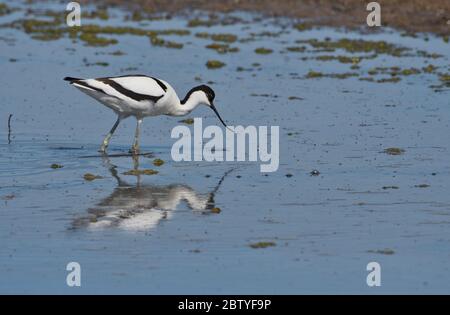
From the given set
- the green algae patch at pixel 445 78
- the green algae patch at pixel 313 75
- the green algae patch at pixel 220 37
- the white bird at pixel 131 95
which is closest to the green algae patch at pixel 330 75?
the green algae patch at pixel 313 75

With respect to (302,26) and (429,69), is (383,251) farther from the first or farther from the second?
(302,26)

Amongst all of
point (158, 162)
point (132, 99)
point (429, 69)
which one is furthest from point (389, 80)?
point (158, 162)

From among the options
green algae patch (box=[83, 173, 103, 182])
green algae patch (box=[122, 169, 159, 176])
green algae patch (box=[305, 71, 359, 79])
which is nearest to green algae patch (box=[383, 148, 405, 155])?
green algae patch (box=[122, 169, 159, 176])

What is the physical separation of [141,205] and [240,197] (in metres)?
1.08

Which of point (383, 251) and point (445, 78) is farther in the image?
point (445, 78)

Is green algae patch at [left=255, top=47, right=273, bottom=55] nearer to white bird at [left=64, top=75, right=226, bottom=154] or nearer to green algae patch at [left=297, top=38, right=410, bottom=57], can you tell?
green algae patch at [left=297, top=38, right=410, bottom=57]

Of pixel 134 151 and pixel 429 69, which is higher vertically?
pixel 429 69

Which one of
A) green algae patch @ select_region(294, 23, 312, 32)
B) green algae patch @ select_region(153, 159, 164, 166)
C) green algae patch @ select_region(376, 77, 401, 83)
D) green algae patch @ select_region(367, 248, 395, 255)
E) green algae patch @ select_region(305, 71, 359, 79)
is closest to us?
green algae patch @ select_region(367, 248, 395, 255)

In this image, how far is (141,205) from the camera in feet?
38.0

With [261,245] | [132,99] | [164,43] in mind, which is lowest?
[261,245]

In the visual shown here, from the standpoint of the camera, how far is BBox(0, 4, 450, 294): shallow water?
30.3ft

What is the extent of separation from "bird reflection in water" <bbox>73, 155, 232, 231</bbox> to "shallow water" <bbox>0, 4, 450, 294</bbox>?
0.02m

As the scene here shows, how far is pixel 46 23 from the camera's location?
28.9 meters

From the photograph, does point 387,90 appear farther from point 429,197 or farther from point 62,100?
point 429,197
